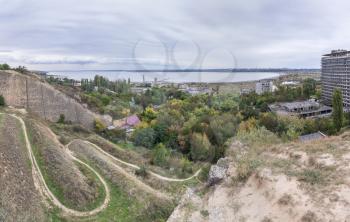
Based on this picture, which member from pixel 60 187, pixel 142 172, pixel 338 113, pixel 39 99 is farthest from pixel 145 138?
pixel 338 113

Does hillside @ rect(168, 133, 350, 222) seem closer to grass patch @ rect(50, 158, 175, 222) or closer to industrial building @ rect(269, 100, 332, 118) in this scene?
grass patch @ rect(50, 158, 175, 222)

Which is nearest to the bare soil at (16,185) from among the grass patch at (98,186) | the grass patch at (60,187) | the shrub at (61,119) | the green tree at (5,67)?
the grass patch at (60,187)

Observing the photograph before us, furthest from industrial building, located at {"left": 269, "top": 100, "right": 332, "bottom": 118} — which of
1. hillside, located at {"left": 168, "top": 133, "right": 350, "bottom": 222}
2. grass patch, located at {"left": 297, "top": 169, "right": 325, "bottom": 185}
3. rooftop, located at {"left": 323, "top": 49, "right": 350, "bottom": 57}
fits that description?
grass patch, located at {"left": 297, "top": 169, "right": 325, "bottom": 185}

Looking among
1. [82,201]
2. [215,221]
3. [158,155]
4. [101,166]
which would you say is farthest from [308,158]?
[158,155]

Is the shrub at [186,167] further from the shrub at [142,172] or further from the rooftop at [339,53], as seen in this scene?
the rooftop at [339,53]

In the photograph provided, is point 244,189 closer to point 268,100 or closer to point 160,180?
point 160,180

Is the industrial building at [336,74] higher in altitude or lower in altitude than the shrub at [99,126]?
higher

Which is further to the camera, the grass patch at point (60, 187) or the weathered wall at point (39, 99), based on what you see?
the weathered wall at point (39, 99)
